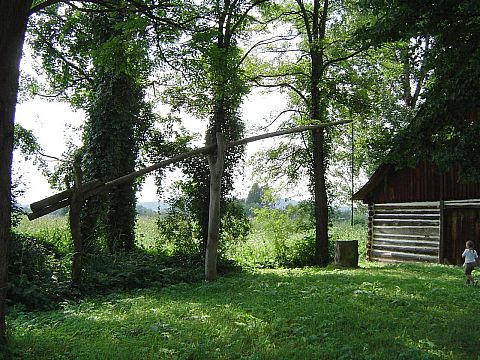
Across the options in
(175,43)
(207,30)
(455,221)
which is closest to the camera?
(207,30)

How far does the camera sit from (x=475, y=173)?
8102 mm

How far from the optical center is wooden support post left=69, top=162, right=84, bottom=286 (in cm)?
965

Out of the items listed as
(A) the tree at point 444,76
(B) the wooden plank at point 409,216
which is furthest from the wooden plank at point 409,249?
(A) the tree at point 444,76

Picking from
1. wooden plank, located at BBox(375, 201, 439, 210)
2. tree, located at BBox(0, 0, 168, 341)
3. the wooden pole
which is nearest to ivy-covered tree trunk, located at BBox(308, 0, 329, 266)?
wooden plank, located at BBox(375, 201, 439, 210)

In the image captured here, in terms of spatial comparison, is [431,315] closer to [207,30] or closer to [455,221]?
[207,30]

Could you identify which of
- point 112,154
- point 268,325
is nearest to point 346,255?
point 112,154

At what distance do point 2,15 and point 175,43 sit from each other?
18.6 feet

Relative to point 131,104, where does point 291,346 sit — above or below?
below

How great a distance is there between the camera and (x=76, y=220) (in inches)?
391

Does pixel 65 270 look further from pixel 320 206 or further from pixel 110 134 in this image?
pixel 320 206

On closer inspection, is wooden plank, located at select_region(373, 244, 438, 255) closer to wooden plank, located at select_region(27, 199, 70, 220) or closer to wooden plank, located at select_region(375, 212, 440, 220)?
wooden plank, located at select_region(375, 212, 440, 220)

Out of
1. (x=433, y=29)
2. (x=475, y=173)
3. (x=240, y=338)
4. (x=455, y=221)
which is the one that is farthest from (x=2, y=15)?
(x=455, y=221)

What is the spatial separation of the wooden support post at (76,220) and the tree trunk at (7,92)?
13.5 ft

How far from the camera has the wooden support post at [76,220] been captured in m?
9.65
